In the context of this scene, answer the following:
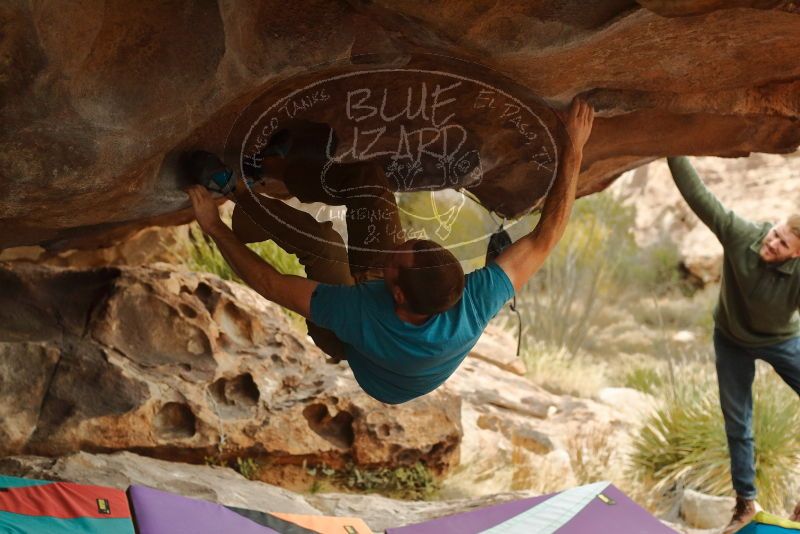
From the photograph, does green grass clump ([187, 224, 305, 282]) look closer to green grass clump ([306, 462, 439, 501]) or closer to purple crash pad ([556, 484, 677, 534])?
green grass clump ([306, 462, 439, 501])

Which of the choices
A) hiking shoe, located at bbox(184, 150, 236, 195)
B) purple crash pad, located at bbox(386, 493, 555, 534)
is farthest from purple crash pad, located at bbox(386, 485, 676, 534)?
hiking shoe, located at bbox(184, 150, 236, 195)

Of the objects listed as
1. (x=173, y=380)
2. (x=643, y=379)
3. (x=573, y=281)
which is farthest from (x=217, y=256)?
(x=573, y=281)

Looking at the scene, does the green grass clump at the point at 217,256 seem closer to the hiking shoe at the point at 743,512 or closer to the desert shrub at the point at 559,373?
the hiking shoe at the point at 743,512

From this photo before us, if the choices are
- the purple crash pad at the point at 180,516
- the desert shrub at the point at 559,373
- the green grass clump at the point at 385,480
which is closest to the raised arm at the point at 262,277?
the purple crash pad at the point at 180,516

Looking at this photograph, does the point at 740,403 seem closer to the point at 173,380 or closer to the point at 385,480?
the point at 385,480

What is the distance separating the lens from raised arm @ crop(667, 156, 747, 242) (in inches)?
183

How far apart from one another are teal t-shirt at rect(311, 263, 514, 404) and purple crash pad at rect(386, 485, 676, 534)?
123 centimetres

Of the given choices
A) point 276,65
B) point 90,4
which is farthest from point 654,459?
point 90,4

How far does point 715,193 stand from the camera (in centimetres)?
1788

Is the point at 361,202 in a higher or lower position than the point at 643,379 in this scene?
higher

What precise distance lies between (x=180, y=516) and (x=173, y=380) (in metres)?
1.06

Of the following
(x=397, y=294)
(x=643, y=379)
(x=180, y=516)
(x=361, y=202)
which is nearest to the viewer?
(x=397, y=294)

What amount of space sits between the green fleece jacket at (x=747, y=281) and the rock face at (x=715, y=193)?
431 inches

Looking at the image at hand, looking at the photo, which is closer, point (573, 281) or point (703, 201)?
point (703, 201)
